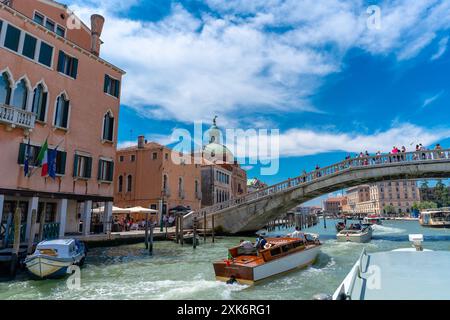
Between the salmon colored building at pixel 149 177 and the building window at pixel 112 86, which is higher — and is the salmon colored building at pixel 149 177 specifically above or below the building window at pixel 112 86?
below

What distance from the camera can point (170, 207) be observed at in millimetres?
27844

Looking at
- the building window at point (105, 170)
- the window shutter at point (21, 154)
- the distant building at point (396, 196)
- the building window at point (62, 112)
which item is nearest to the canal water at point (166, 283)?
the window shutter at point (21, 154)

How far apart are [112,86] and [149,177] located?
397 inches

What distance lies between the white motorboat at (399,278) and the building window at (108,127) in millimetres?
15207

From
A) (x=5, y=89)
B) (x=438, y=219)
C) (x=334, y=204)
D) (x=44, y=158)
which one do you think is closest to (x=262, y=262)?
(x=44, y=158)

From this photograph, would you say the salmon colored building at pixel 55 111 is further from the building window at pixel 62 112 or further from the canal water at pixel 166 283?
the canal water at pixel 166 283

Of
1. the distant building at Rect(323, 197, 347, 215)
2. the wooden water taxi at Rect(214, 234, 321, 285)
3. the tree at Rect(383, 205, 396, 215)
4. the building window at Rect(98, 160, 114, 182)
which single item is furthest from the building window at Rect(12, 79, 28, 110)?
the distant building at Rect(323, 197, 347, 215)

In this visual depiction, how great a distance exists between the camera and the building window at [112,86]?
719 inches

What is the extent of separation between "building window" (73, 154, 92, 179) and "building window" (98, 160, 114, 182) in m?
0.81
